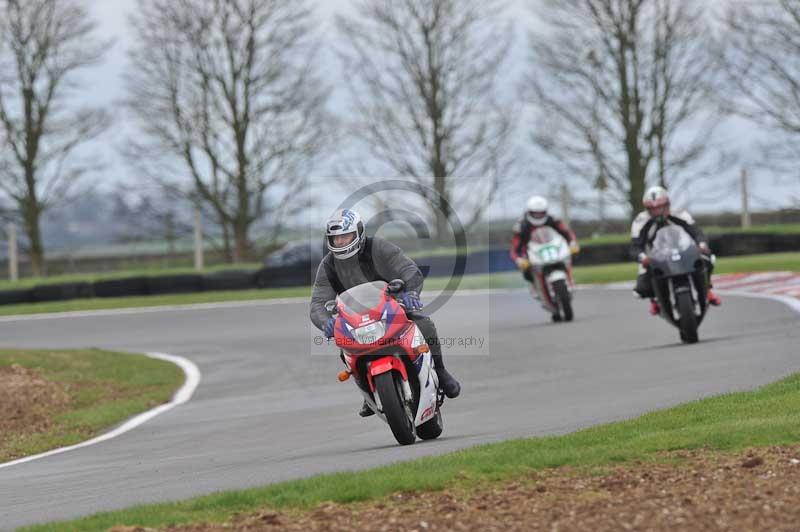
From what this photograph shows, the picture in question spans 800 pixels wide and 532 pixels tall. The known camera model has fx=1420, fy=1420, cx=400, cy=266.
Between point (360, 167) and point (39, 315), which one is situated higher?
point (360, 167)

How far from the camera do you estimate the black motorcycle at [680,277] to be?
15750mm

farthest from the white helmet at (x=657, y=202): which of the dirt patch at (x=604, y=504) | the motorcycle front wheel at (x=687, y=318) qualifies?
the dirt patch at (x=604, y=504)

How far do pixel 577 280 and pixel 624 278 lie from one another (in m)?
1.16

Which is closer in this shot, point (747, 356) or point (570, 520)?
point (570, 520)

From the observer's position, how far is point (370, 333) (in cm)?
955

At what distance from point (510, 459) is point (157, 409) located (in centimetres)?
823

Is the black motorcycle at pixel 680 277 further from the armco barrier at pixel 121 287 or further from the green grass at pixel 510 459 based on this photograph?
the armco barrier at pixel 121 287

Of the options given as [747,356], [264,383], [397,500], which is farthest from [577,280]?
[397,500]

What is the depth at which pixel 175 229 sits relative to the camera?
48.4 m

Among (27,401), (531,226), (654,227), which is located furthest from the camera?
(531,226)

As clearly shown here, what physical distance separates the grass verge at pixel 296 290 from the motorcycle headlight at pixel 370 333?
2094cm

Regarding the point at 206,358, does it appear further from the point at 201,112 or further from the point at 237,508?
the point at 201,112

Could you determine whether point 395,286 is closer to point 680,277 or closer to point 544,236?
point 680,277

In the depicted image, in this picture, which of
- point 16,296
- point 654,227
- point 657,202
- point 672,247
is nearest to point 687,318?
point 672,247
